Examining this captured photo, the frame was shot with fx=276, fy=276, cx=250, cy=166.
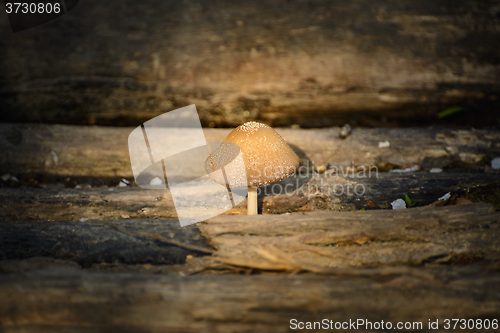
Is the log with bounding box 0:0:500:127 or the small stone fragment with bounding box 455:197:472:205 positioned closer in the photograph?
the small stone fragment with bounding box 455:197:472:205

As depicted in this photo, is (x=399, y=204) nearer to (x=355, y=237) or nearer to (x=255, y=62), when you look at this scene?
(x=355, y=237)

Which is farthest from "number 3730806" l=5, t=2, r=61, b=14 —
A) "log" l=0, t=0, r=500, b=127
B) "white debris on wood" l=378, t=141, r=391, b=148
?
"white debris on wood" l=378, t=141, r=391, b=148

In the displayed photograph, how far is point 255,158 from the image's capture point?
83.0 inches

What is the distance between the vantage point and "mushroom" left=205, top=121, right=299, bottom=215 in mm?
2105

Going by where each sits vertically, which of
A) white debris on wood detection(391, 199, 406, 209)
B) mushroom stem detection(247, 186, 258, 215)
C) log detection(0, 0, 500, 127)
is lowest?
white debris on wood detection(391, 199, 406, 209)

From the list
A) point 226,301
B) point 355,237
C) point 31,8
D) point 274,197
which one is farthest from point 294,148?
point 31,8

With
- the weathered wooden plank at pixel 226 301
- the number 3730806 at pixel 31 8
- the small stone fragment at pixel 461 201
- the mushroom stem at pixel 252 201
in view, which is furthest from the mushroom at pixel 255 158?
the number 3730806 at pixel 31 8

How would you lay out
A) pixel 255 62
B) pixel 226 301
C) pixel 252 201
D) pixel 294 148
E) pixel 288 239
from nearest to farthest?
pixel 226 301 < pixel 288 239 < pixel 252 201 < pixel 294 148 < pixel 255 62

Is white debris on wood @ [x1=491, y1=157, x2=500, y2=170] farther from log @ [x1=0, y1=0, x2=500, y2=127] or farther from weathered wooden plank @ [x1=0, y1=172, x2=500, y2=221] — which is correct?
log @ [x1=0, y1=0, x2=500, y2=127]

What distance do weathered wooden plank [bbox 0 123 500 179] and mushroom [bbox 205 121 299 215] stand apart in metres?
1.05

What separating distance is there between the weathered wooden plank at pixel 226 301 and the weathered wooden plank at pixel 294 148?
5.14 feet

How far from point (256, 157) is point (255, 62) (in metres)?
1.90

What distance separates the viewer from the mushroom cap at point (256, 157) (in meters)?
2.10

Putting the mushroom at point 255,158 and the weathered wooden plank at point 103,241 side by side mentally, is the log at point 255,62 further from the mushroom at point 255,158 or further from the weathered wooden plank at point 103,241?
the weathered wooden plank at point 103,241
